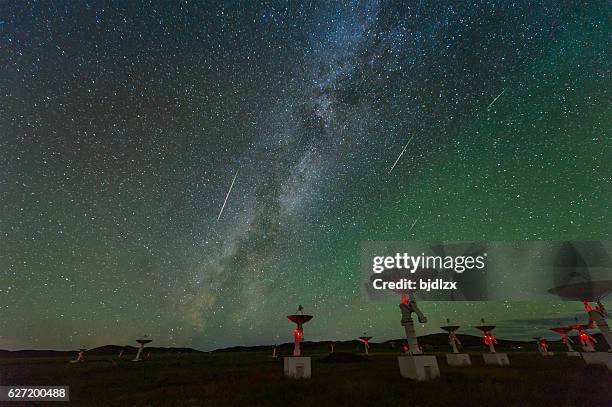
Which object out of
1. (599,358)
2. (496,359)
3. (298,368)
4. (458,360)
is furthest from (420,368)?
(599,358)

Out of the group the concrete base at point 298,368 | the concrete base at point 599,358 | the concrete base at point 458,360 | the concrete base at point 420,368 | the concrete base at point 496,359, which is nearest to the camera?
the concrete base at point 420,368

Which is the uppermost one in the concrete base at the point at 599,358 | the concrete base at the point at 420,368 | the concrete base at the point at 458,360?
the concrete base at the point at 458,360

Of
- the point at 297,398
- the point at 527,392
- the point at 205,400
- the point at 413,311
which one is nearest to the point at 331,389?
the point at 297,398

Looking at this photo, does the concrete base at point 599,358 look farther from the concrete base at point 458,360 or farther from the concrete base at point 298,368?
the concrete base at point 298,368

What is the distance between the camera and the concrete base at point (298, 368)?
24812mm

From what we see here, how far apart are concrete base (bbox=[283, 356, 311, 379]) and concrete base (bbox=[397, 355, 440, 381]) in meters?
6.88

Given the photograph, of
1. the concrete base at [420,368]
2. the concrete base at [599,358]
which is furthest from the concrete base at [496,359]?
the concrete base at [420,368]

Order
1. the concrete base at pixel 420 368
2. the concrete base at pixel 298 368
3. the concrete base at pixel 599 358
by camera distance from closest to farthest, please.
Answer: the concrete base at pixel 420 368
the concrete base at pixel 298 368
the concrete base at pixel 599 358

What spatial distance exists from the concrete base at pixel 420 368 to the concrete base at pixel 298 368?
6.88 metres

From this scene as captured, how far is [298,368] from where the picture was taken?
989 inches

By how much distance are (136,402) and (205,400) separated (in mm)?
3965

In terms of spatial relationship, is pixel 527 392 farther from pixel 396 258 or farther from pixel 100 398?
pixel 100 398

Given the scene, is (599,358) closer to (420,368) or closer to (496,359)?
(496,359)

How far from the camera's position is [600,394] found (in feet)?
59.0
